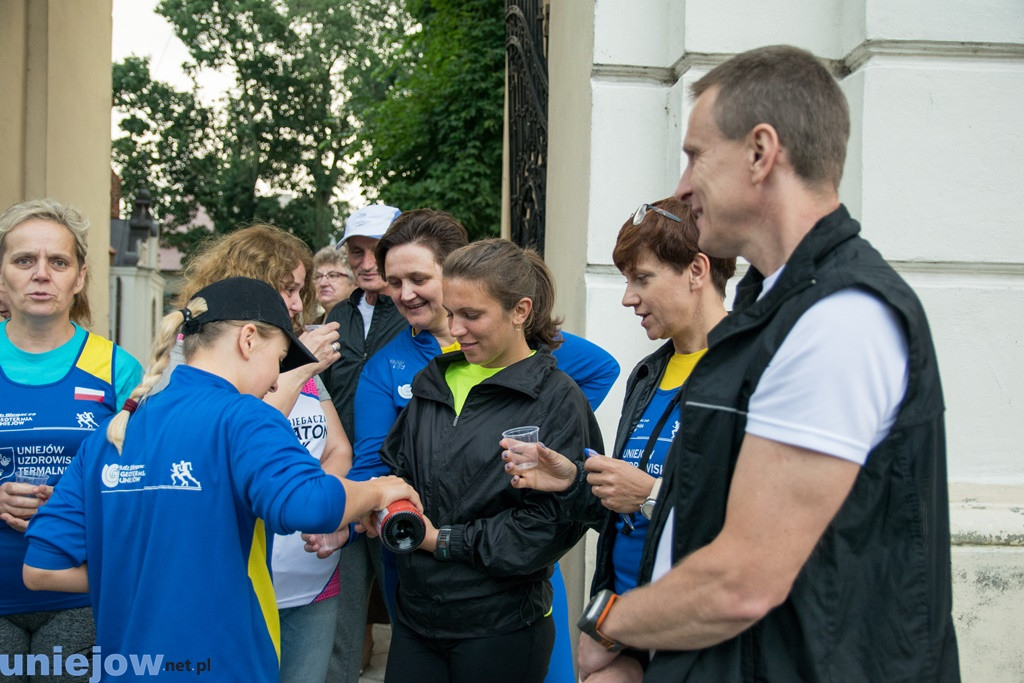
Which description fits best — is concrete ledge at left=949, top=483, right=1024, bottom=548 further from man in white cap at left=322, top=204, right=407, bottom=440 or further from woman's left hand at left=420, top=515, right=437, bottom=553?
man in white cap at left=322, top=204, right=407, bottom=440

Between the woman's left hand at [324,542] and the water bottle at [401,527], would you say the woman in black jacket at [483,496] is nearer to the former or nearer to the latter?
the water bottle at [401,527]

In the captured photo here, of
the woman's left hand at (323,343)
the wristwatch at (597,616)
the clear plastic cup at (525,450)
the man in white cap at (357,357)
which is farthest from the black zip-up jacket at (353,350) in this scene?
the wristwatch at (597,616)

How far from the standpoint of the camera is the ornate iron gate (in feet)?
16.3

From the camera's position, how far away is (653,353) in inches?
100

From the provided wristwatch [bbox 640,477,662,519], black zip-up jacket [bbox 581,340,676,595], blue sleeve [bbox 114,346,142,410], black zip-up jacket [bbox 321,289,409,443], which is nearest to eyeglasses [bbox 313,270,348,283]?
black zip-up jacket [bbox 321,289,409,443]

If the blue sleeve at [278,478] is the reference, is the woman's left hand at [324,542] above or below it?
below

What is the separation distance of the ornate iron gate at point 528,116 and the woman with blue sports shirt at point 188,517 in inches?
113

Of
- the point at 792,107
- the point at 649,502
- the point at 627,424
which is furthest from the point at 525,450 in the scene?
the point at 792,107

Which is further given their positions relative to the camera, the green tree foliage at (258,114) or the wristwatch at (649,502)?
the green tree foliage at (258,114)

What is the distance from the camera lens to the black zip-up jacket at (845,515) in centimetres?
140

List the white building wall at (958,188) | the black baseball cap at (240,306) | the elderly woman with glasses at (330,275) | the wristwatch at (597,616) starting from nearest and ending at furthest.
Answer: the wristwatch at (597,616) → the black baseball cap at (240,306) → the white building wall at (958,188) → the elderly woman with glasses at (330,275)

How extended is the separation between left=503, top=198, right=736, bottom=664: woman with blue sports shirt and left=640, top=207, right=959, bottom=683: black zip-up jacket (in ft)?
2.67

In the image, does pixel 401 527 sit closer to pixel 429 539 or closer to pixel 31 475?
pixel 429 539

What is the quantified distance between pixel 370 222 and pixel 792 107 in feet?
9.57
